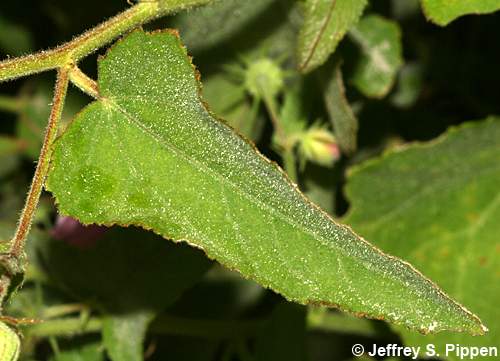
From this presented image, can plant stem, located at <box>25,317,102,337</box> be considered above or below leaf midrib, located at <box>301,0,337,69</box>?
below

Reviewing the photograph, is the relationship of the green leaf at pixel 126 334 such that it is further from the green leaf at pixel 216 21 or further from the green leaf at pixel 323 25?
the green leaf at pixel 323 25

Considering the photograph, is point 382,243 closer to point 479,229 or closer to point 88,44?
point 479,229

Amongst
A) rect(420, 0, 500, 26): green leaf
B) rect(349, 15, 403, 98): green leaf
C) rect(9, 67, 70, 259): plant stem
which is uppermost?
rect(9, 67, 70, 259): plant stem

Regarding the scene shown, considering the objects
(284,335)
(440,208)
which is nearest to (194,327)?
(284,335)

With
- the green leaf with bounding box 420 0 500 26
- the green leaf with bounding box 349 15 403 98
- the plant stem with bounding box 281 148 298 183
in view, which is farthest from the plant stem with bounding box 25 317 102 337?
the green leaf with bounding box 420 0 500 26

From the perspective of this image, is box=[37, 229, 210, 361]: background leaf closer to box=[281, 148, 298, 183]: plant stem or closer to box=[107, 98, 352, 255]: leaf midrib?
box=[281, 148, 298, 183]: plant stem

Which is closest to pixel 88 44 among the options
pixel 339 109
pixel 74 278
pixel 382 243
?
pixel 339 109
